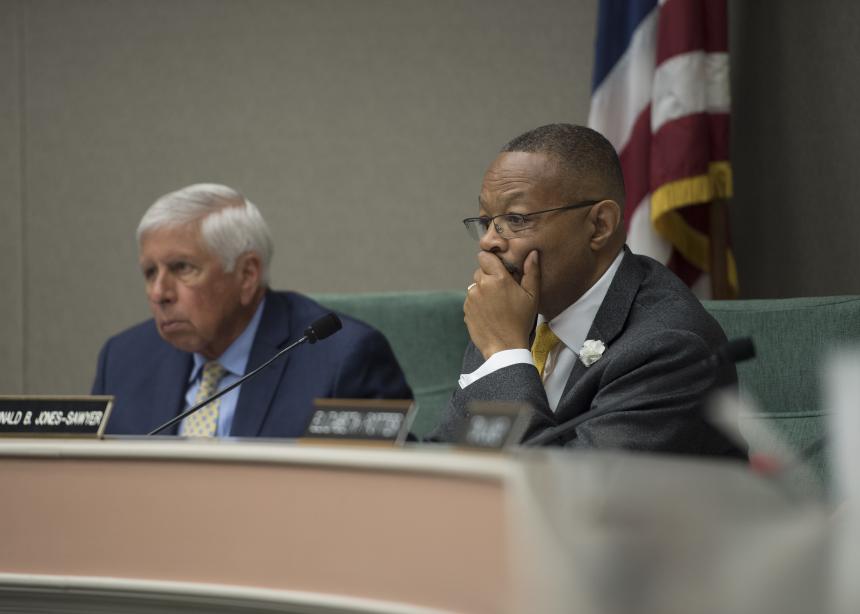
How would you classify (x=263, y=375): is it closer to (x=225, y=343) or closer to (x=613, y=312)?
(x=225, y=343)

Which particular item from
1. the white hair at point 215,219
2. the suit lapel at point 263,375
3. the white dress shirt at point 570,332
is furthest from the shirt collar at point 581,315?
the white hair at point 215,219

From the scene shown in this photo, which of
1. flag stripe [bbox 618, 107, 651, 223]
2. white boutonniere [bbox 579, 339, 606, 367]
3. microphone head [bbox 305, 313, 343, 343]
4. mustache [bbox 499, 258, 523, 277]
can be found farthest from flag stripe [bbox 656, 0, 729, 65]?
microphone head [bbox 305, 313, 343, 343]

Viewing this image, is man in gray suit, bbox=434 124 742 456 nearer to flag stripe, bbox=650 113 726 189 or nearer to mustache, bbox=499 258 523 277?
mustache, bbox=499 258 523 277

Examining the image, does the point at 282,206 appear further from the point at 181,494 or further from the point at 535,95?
the point at 181,494

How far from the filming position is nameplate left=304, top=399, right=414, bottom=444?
4.56 ft

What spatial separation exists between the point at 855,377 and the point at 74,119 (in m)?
3.86

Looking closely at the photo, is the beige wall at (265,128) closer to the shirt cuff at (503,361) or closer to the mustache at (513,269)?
the mustache at (513,269)

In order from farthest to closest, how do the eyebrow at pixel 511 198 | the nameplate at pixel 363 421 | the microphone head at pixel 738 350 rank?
the eyebrow at pixel 511 198 < the microphone head at pixel 738 350 < the nameplate at pixel 363 421

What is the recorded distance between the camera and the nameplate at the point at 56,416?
5.32 ft

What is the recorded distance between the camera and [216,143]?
4.31 metres

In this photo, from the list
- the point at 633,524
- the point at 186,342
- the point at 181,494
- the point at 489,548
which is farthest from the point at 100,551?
the point at 186,342

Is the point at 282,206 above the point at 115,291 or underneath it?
above

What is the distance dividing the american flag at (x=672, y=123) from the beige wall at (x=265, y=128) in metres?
0.56

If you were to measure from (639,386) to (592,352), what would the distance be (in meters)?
0.15
